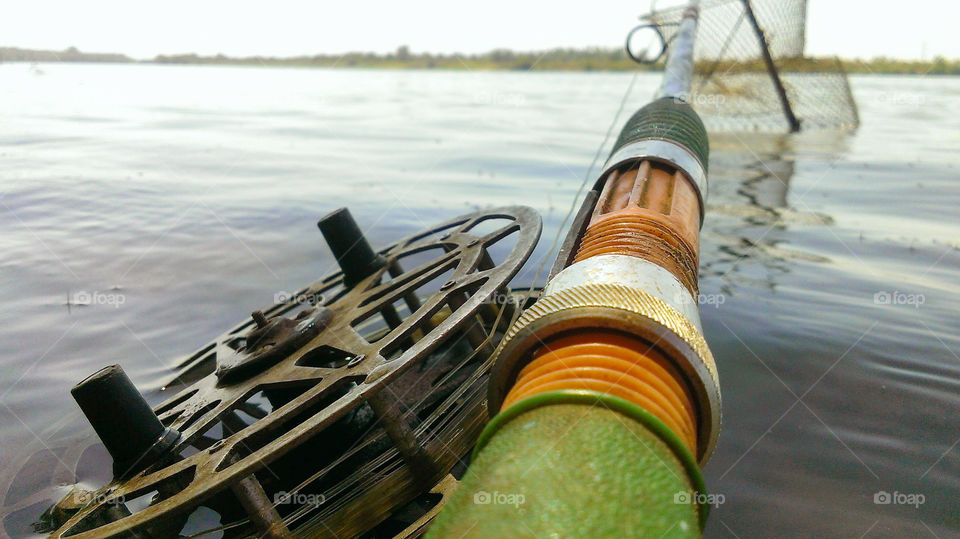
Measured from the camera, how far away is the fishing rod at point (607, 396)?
1.61 meters

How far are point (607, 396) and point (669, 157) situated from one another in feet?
7.24

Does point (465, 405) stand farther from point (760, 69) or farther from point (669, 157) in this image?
point (760, 69)

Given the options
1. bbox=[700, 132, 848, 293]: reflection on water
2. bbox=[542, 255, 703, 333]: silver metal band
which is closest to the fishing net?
bbox=[700, 132, 848, 293]: reflection on water

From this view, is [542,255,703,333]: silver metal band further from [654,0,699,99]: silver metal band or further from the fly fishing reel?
[654,0,699,99]: silver metal band

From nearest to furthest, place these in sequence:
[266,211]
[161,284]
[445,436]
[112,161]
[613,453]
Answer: [613,453] < [445,436] < [161,284] < [266,211] < [112,161]

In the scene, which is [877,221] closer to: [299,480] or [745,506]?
[745,506]

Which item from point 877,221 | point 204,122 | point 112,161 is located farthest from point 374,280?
point 204,122

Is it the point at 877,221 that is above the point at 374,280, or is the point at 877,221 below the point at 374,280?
below

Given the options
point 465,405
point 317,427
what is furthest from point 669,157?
point 317,427

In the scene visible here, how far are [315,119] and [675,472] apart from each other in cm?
2346

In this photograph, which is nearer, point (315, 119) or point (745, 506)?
point (745, 506)

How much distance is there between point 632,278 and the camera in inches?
95.9

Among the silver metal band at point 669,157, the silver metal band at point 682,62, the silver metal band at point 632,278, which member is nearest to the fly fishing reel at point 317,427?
the silver metal band at point 632,278

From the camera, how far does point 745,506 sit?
349 centimetres
